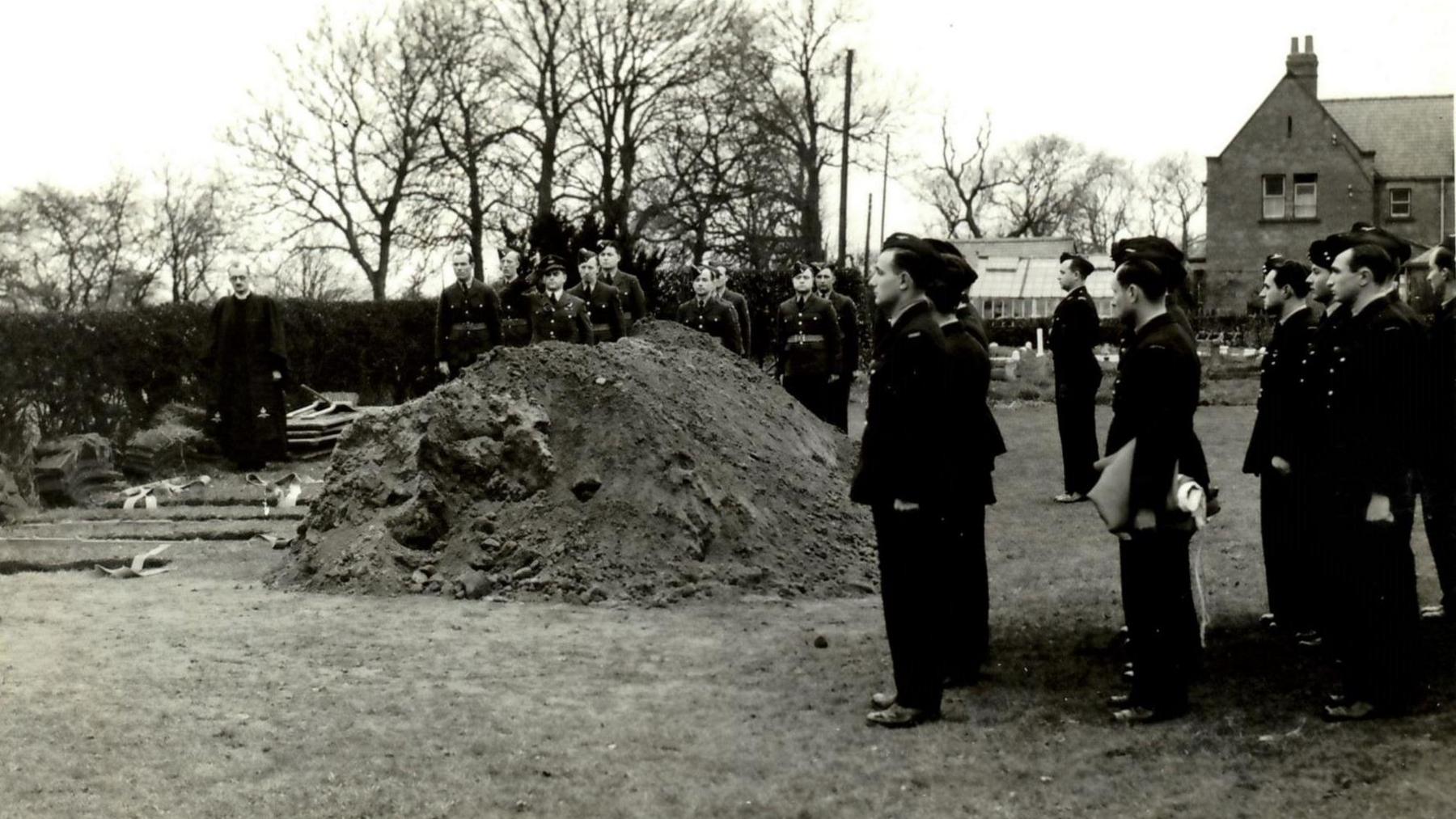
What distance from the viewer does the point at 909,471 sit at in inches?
244

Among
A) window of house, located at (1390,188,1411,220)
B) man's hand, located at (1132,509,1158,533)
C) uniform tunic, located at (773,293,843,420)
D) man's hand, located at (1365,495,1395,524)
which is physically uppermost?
window of house, located at (1390,188,1411,220)

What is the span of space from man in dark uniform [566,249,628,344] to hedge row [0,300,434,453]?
18.7ft

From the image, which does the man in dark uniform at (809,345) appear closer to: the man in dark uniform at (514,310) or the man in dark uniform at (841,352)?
the man in dark uniform at (841,352)

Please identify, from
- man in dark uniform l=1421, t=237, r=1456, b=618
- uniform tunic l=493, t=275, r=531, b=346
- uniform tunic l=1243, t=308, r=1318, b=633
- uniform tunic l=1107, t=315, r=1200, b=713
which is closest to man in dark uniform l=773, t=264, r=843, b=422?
uniform tunic l=493, t=275, r=531, b=346

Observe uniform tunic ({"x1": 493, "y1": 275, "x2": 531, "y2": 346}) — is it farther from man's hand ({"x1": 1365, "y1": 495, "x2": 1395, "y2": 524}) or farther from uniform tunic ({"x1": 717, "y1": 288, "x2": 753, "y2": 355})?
man's hand ({"x1": 1365, "y1": 495, "x2": 1395, "y2": 524})

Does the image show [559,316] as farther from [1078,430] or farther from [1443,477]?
[1443,477]

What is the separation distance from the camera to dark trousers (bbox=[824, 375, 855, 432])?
53.8 feet

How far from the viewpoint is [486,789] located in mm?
5602

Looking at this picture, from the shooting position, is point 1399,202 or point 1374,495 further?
point 1399,202

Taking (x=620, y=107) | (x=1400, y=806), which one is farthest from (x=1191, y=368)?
(x=620, y=107)

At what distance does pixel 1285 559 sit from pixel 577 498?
16.2ft

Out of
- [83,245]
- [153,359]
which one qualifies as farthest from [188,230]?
[153,359]

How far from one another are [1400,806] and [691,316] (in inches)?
496

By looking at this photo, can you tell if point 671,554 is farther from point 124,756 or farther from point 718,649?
point 124,756
